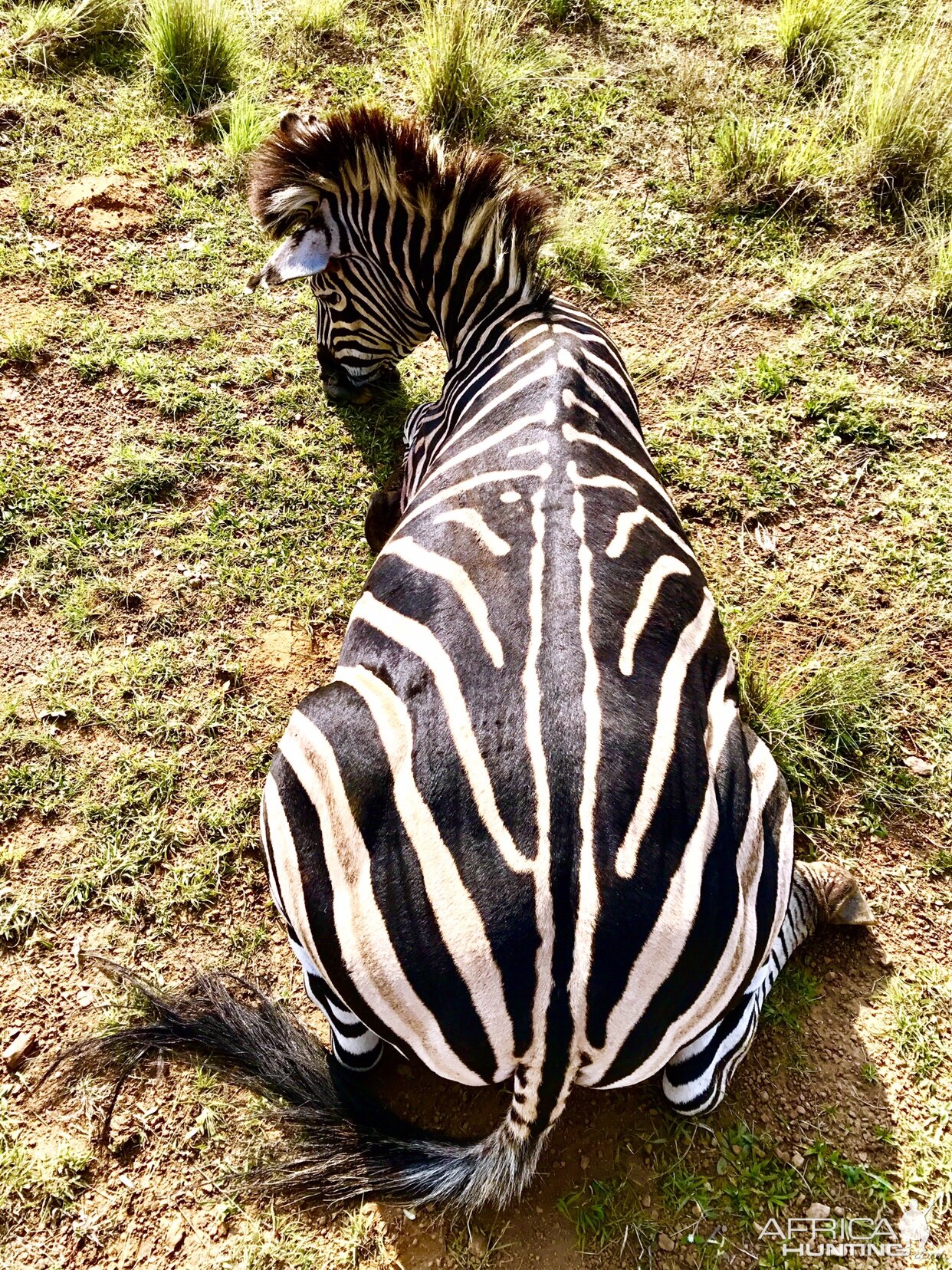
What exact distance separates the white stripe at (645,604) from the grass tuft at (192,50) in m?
5.18

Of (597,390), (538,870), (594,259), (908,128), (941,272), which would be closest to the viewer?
(538,870)

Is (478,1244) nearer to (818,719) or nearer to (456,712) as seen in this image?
(456,712)

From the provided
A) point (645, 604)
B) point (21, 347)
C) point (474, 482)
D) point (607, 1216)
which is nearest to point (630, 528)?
point (645, 604)

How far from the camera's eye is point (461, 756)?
211 centimetres

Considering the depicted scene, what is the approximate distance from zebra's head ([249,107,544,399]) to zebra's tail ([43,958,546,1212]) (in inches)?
113

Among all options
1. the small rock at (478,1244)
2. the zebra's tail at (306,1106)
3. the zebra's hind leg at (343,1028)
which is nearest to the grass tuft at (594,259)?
the zebra's hind leg at (343,1028)

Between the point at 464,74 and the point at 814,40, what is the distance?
8.43ft

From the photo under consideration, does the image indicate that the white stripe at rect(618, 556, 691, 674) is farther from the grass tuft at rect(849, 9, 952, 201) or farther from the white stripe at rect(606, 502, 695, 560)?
the grass tuft at rect(849, 9, 952, 201)

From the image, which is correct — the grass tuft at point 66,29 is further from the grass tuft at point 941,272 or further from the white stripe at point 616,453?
the grass tuft at point 941,272

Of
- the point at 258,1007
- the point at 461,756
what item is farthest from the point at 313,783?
the point at 258,1007

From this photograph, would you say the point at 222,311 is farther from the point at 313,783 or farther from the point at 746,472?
the point at 313,783

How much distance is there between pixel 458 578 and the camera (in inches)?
100

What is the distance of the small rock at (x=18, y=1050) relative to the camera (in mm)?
2781

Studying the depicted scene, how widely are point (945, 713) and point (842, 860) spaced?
896 millimetres
